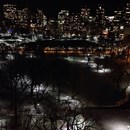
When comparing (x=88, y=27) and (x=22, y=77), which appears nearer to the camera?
(x=22, y=77)

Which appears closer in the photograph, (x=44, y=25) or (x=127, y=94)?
(x=127, y=94)

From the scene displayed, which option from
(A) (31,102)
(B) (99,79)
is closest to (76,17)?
(B) (99,79)

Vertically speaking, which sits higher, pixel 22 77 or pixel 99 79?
pixel 22 77

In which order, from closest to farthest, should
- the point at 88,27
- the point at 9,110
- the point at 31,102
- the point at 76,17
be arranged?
the point at 9,110, the point at 31,102, the point at 88,27, the point at 76,17

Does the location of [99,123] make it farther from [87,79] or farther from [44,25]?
[44,25]

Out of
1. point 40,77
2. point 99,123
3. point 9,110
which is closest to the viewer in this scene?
point 99,123

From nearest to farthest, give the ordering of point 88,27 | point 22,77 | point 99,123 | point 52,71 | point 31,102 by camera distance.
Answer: point 99,123, point 31,102, point 22,77, point 52,71, point 88,27

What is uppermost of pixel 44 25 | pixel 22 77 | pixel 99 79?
pixel 22 77

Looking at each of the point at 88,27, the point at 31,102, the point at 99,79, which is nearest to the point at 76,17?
the point at 88,27

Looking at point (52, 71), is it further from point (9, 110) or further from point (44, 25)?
point (44, 25)
